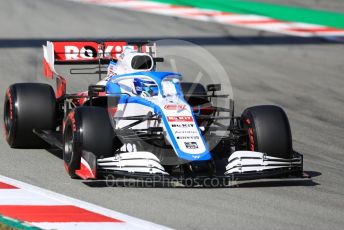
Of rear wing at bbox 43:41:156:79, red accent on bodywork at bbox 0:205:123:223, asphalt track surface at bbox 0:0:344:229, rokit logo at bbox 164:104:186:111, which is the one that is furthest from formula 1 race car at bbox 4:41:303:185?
red accent on bodywork at bbox 0:205:123:223

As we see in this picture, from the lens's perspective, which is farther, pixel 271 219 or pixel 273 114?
pixel 273 114

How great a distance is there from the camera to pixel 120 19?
23.2m

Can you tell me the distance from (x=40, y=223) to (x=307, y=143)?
230 inches

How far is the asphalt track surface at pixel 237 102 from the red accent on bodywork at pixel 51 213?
44 centimetres

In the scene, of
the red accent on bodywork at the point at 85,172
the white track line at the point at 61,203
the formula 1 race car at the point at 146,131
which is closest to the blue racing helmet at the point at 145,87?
the formula 1 race car at the point at 146,131

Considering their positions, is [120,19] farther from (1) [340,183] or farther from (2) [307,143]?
(1) [340,183]

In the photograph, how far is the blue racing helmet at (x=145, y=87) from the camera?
1057cm

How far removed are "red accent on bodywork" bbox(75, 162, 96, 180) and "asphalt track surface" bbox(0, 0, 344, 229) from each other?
0.11 m

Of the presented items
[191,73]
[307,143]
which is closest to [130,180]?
[307,143]

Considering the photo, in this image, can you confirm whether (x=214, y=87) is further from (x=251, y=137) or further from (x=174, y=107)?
(x=174, y=107)

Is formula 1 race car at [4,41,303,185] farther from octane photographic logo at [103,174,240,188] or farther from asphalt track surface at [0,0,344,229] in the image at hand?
asphalt track surface at [0,0,344,229]

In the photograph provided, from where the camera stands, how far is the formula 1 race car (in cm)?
944

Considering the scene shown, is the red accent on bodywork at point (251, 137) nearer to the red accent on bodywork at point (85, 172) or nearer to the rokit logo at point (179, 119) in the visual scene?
the rokit logo at point (179, 119)

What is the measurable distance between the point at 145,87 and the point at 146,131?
2.65 ft
